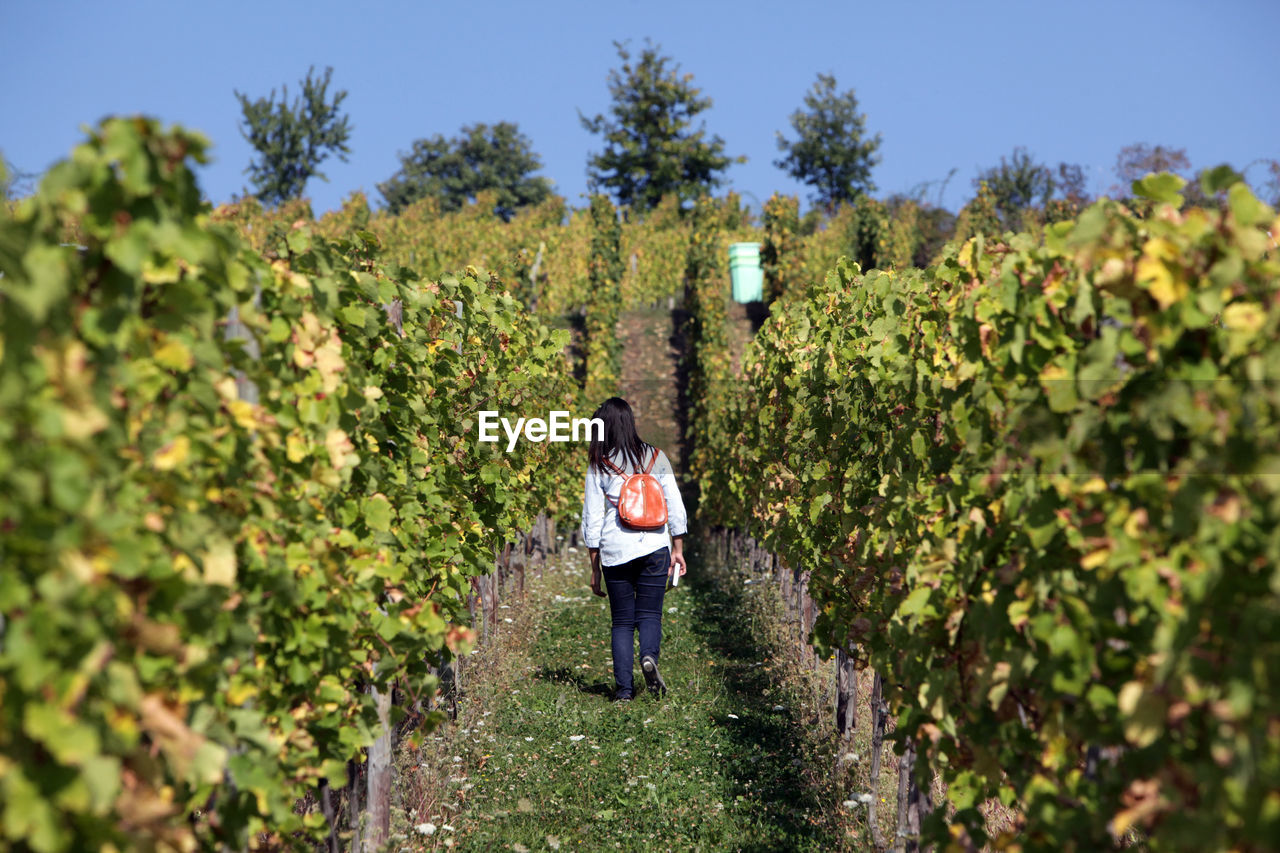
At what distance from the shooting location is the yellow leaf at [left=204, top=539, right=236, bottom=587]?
2072 mm

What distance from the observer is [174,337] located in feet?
6.66

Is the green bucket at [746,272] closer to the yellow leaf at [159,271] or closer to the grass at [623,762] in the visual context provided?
the grass at [623,762]

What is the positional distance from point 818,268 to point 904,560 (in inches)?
1053

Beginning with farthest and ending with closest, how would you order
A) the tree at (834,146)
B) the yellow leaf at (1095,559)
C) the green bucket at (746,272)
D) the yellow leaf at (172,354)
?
the tree at (834,146)
the green bucket at (746,272)
the yellow leaf at (1095,559)
the yellow leaf at (172,354)

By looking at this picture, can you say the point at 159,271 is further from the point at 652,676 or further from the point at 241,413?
the point at 652,676

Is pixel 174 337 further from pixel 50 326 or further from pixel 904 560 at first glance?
pixel 904 560

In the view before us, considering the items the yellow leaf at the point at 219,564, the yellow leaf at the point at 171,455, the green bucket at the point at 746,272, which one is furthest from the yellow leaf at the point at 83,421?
the green bucket at the point at 746,272

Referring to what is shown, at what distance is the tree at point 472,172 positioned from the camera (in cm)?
7138

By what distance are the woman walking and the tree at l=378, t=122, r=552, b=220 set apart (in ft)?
217

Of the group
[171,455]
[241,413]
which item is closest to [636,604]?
[241,413]

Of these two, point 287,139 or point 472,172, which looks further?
point 472,172

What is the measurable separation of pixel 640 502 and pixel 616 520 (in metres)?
0.20

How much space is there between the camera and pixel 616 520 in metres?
6.35

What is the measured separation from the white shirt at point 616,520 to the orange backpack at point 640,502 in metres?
0.04
